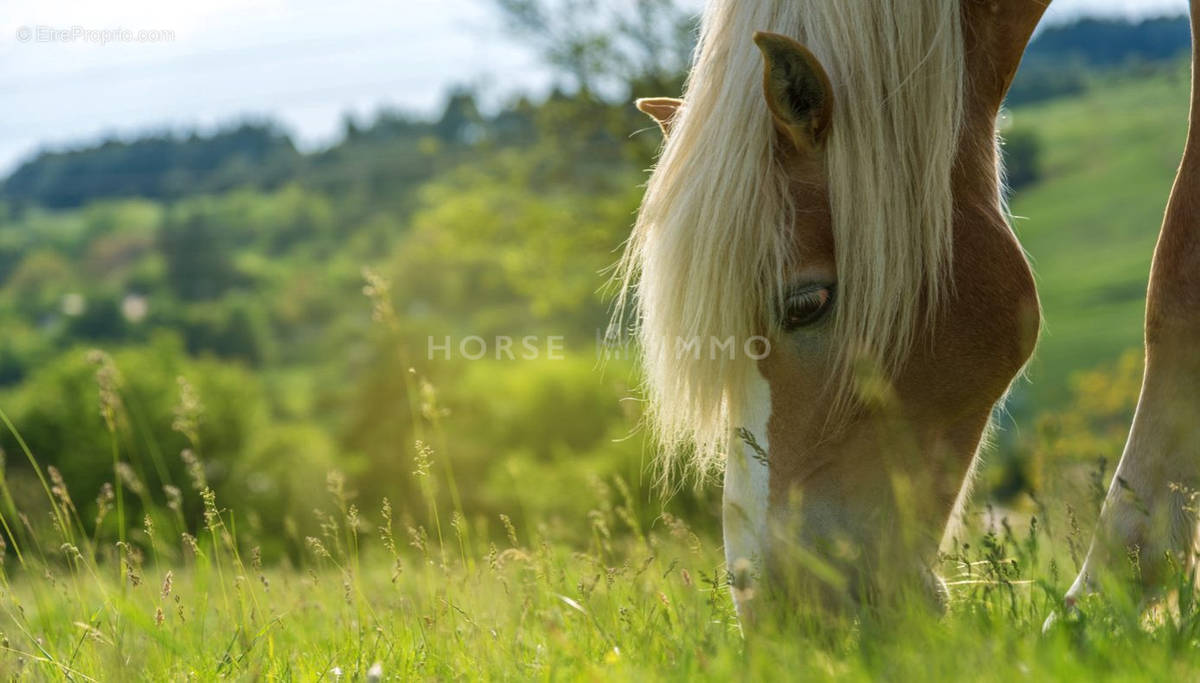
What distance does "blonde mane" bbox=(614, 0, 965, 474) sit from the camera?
2.38 metres

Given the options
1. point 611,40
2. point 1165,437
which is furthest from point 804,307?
point 611,40

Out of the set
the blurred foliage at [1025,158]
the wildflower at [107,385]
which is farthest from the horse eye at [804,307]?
the blurred foliage at [1025,158]

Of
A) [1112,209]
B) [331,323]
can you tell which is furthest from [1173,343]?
[331,323]

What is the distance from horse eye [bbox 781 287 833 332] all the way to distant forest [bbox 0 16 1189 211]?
222 ft

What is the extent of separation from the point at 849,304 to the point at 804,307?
0.36 feet

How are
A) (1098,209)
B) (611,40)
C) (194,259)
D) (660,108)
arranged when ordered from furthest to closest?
(194,259)
(1098,209)
(611,40)
(660,108)

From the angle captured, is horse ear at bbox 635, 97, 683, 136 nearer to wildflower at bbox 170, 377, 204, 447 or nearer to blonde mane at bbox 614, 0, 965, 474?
blonde mane at bbox 614, 0, 965, 474

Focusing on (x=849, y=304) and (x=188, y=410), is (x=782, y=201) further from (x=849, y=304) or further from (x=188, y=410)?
(x=188, y=410)

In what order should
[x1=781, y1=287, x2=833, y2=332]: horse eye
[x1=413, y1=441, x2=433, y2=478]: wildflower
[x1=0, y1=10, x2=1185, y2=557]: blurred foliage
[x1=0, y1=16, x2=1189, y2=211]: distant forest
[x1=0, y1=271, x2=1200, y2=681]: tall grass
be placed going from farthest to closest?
[x1=0, y1=16, x2=1189, y2=211]: distant forest, [x1=0, y1=10, x2=1185, y2=557]: blurred foliage, [x1=413, y1=441, x2=433, y2=478]: wildflower, [x1=781, y1=287, x2=833, y2=332]: horse eye, [x1=0, y1=271, x2=1200, y2=681]: tall grass

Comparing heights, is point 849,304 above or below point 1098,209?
above

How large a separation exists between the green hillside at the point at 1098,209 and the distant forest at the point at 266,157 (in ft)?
11.6

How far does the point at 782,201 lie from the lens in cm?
242

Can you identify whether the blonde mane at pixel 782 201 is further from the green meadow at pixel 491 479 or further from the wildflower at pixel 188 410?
the wildflower at pixel 188 410

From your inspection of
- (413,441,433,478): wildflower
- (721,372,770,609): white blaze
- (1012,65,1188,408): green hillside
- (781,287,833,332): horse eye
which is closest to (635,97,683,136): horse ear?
(781,287,833,332): horse eye
